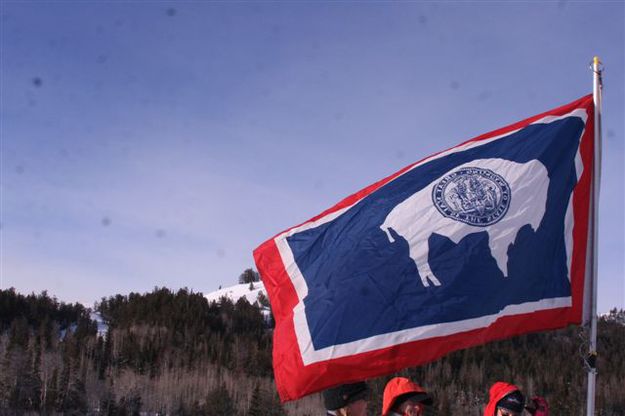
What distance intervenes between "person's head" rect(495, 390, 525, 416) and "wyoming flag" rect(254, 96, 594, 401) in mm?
434

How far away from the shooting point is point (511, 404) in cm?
535

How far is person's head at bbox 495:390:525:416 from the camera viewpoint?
5.35 metres

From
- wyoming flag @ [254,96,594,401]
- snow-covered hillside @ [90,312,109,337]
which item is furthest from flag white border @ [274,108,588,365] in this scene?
snow-covered hillside @ [90,312,109,337]

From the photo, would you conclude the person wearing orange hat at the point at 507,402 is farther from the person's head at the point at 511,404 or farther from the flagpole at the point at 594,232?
the flagpole at the point at 594,232

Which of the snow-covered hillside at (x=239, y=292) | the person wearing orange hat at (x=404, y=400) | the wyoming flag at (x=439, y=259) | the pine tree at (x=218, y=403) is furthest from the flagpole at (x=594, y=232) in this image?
the snow-covered hillside at (x=239, y=292)

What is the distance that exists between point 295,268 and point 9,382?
28.9 m

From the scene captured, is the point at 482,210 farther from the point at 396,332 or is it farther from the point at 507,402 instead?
the point at 507,402

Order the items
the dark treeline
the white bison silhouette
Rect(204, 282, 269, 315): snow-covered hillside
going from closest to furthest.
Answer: the white bison silhouette < the dark treeline < Rect(204, 282, 269, 315): snow-covered hillside

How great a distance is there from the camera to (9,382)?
1220 inches

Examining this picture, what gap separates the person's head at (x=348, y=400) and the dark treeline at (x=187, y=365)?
24.8 metres

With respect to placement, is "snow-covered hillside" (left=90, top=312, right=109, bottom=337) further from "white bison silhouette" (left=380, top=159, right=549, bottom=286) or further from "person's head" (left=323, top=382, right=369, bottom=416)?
"person's head" (left=323, top=382, right=369, bottom=416)

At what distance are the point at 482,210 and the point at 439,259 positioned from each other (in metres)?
0.54

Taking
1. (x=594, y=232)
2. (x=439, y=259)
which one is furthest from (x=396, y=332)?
(x=594, y=232)

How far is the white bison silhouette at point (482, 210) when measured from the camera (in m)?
5.72
